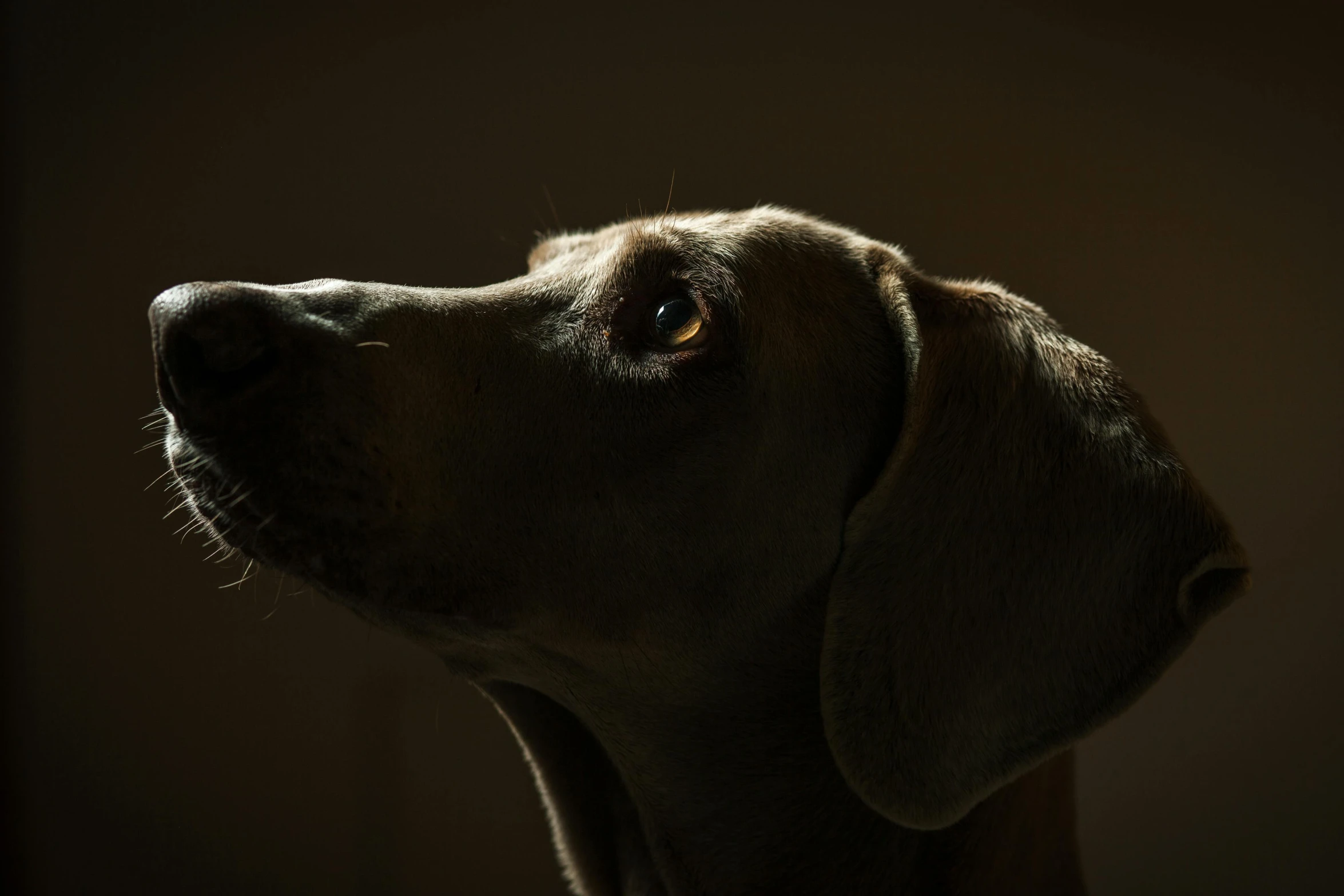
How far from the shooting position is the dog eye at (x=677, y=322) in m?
1.30

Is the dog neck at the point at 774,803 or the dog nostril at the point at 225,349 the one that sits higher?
the dog nostril at the point at 225,349

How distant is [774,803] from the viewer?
1354 mm

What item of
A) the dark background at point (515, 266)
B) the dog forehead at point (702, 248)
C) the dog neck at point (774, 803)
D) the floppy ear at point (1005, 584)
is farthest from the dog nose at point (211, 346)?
the dark background at point (515, 266)

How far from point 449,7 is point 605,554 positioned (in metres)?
1.83

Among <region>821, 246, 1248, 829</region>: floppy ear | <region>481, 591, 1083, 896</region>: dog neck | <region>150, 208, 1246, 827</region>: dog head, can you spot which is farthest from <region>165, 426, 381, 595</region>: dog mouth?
<region>821, 246, 1248, 829</region>: floppy ear

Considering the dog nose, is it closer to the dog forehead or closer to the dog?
the dog

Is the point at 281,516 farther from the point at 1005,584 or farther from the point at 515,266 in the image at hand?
the point at 515,266

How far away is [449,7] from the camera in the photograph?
2557 mm

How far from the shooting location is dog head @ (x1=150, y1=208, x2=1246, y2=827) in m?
1.13

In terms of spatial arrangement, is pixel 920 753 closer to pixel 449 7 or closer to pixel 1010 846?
pixel 1010 846

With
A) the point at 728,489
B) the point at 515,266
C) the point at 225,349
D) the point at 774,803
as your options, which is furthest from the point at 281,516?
the point at 515,266

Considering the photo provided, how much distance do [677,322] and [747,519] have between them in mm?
260

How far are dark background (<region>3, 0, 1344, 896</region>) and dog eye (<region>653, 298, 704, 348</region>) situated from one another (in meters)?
1.25

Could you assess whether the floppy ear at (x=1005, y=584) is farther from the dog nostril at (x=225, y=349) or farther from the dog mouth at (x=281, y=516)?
the dog nostril at (x=225, y=349)
